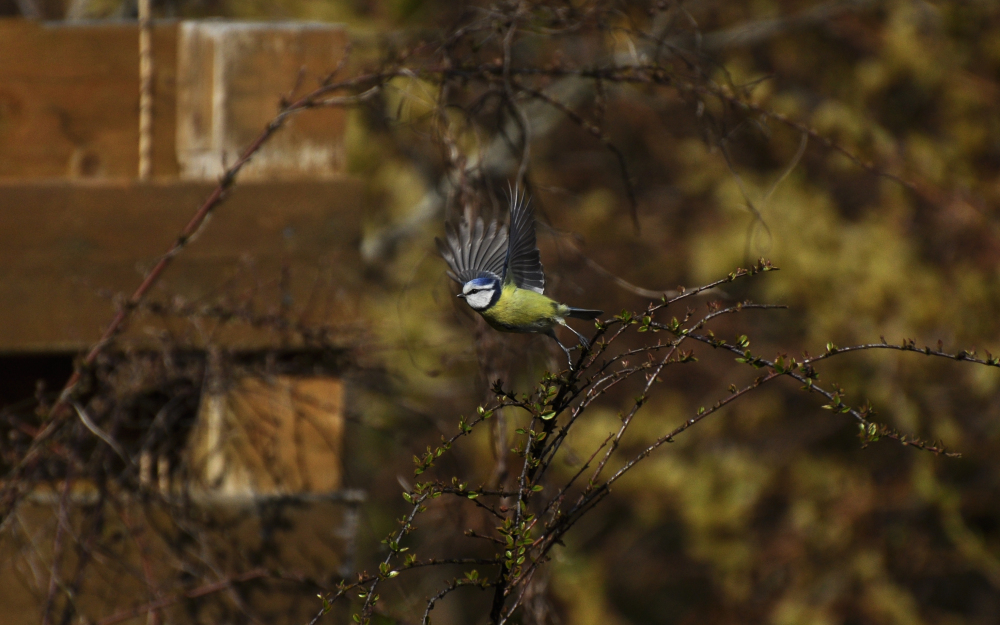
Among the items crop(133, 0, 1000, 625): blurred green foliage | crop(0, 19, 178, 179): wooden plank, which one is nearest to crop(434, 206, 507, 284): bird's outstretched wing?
crop(0, 19, 178, 179): wooden plank

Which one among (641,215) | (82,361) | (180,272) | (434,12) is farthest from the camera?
(641,215)

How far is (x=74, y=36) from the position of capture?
7.66ft

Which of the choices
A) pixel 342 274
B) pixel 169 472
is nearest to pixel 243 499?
pixel 169 472

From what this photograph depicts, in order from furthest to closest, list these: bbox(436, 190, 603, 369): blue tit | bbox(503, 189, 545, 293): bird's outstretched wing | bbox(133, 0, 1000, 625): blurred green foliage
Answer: bbox(133, 0, 1000, 625): blurred green foliage, bbox(436, 190, 603, 369): blue tit, bbox(503, 189, 545, 293): bird's outstretched wing

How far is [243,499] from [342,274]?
0.57 meters

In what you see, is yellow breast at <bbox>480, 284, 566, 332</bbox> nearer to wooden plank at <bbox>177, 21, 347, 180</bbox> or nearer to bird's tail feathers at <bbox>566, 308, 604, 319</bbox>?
bird's tail feathers at <bbox>566, 308, 604, 319</bbox>

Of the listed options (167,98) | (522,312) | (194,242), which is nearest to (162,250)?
(194,242)

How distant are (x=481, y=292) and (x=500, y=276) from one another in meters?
0.06

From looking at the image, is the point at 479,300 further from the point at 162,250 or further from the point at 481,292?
the point at 162,250

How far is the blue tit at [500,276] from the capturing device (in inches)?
77.9

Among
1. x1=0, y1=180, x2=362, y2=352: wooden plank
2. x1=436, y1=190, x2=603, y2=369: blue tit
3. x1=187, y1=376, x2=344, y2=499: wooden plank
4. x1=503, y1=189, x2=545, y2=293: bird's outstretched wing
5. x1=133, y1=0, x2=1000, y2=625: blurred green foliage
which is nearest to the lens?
x1=503, y1=189, x2=545, y2=293: bird's outstretched wing

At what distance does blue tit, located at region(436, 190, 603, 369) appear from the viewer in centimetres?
198

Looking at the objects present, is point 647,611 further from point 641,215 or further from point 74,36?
Result: point 74,36

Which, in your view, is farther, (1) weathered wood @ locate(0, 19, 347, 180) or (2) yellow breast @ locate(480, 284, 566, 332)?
(1) weathered wood @ locate(0, 19, 347, 180)
